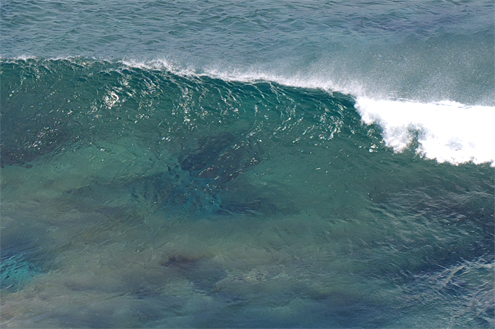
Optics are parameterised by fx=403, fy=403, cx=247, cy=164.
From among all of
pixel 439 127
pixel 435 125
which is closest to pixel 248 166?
pixel 435 125

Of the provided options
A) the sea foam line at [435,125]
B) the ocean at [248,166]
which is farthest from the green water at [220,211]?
the sea foam line at [435,125]

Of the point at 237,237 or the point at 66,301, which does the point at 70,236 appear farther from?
the point at 237,237

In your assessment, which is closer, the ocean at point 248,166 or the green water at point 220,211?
the green water at point 220,211

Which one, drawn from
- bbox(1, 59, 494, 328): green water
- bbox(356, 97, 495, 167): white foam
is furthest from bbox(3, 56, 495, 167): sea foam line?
bbox(1, 59, 494, 328): green water

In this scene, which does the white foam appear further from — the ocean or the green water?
the green water

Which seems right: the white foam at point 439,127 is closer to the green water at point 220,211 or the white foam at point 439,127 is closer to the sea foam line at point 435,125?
the sea foam line at point 435,125

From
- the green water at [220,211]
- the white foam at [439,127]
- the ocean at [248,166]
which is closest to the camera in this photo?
the green water at [220,211]

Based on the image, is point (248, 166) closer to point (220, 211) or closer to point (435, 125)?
point (220, 211)

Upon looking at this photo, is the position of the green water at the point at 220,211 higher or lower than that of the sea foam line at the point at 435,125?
lower
